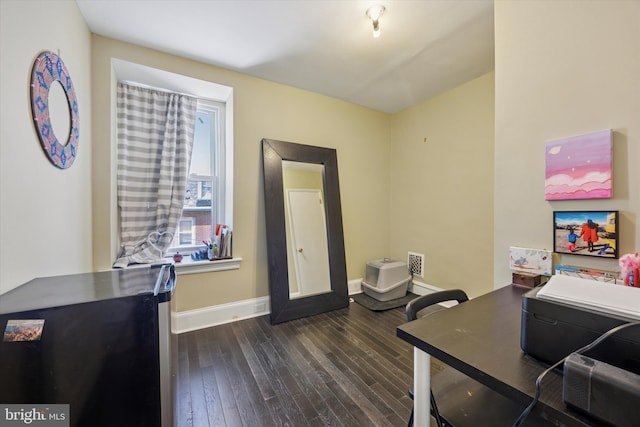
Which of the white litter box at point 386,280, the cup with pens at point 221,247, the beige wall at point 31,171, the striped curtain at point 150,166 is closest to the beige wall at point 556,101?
the white litter box at point 386,280

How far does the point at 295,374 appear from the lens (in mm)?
1718

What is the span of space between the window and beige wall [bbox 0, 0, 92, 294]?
0.98 meters

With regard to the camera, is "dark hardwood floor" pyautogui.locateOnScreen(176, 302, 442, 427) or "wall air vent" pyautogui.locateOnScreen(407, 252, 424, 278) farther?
"wall air vent" pyautogui.locateOnScreen(407, 252, 424, 278)

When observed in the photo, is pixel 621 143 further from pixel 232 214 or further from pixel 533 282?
pixel 232 214

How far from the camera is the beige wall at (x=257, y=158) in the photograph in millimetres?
2006

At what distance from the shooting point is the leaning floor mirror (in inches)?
102

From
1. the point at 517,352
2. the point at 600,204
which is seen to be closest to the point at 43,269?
the point at 517,352

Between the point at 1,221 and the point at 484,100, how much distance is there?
3465 millimetres

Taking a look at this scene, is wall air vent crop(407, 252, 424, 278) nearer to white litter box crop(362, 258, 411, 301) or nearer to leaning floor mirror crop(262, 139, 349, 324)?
white litter box crop(362, 258, 411, 301)

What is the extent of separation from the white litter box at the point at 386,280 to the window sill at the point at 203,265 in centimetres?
162

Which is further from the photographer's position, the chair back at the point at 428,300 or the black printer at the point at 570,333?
the chair back at the point at 428,300

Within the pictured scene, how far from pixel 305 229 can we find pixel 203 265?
111 centimetres

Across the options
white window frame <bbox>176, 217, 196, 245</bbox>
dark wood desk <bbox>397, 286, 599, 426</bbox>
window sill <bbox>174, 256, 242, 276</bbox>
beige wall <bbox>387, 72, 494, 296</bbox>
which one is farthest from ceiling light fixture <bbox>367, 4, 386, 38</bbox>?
white window frame <bbox>176, 217, 196, 245</bbox>

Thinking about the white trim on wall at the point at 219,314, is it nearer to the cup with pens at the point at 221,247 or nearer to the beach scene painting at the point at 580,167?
the cup with pens at the point at 221,247
